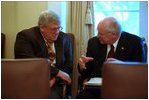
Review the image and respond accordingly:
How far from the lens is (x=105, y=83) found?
4.50ft

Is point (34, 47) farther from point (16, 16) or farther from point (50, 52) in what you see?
point (16, 16)

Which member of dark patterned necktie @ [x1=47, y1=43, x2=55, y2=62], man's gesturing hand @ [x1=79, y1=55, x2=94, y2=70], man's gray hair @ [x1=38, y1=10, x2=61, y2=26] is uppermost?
man's gray hair @ [x1=38, y1=10, x2=61, y2=26]

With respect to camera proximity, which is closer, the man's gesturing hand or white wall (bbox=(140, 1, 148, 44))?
the man's gesturing hand

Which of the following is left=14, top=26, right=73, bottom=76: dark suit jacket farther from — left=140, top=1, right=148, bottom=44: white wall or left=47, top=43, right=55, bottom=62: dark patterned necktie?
left=140, top=1, right=148, bottom=44: white wall

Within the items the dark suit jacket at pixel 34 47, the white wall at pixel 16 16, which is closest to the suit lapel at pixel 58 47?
the dark suit jacket at pixel 34 47

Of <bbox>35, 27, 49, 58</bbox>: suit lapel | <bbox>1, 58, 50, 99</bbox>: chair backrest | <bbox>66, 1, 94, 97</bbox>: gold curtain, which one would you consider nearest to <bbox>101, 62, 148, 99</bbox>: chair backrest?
<bbox>1, 58, 50, 99</bbox>: chair backrest

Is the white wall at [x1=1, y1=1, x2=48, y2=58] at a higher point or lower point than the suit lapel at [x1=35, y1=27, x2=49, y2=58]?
higher

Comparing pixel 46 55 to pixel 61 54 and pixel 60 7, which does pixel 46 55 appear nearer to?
pixel 61 54

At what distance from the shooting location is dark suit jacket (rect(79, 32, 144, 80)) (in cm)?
249

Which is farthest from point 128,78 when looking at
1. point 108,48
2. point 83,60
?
point 108,48

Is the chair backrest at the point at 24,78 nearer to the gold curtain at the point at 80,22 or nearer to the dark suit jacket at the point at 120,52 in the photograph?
the dark suit jacket at the point at 120,52

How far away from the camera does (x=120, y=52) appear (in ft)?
8.13

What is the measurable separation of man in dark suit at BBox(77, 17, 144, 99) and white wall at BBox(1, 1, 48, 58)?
2.86 ft

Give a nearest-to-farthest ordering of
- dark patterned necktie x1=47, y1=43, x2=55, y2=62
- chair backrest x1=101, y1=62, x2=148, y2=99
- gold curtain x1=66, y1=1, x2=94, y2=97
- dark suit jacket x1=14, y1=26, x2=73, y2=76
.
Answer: chair backrest x1=101, y1=62, x2=148, y2=99, dark suit jacket x1=14, y1=26, x2=73, y2=76, dark patterned necktie x1=47, y1=43, x2=55, y2=62, gold curtain x1=66, y1=1, x2=94, y2=97
